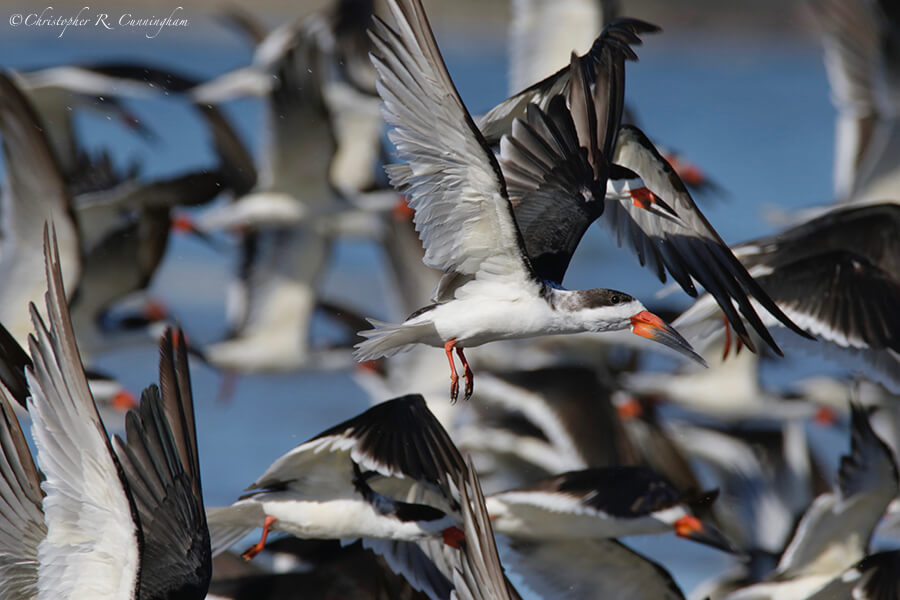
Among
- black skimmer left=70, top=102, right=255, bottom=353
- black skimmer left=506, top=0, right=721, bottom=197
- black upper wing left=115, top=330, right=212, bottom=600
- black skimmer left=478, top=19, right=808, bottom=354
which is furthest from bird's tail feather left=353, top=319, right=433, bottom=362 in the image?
black skimmer left=506, top=0, right=721, bottom=197

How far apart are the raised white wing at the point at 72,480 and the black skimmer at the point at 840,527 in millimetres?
2266

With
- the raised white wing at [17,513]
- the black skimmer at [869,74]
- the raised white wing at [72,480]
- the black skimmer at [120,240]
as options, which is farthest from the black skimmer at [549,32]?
the raised white wing at [72,480]

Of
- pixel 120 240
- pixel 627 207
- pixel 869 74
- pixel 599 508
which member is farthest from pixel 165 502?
pixel 869 74

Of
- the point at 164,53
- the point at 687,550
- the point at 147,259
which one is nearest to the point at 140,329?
the point at 147,259

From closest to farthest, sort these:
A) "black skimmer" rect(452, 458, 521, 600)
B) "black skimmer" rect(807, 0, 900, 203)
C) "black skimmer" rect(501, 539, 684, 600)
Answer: "black skimmer" rect(452, 458, 521, 600)
"black skimmer" rect(501, 539, 684, 600)
"black skimmer" rect(807, 0, 900, 203)

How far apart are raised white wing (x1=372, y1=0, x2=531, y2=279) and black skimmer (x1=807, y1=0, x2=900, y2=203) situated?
3499 mm

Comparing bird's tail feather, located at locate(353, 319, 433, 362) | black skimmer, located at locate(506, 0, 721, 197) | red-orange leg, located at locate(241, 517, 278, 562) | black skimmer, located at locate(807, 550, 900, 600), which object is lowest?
black skimmer, located at locate(807, 550, 900, 600)

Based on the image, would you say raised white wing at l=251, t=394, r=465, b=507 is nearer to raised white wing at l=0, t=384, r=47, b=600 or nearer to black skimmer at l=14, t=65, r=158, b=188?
raised white wing at l=0, t=384, r=47, b=600

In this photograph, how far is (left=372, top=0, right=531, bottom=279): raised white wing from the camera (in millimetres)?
2957

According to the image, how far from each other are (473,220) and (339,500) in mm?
978

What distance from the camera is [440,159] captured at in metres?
3.09

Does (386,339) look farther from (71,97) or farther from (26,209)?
(71,97)

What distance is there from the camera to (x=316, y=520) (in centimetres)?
373

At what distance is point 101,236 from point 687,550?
285 cm
